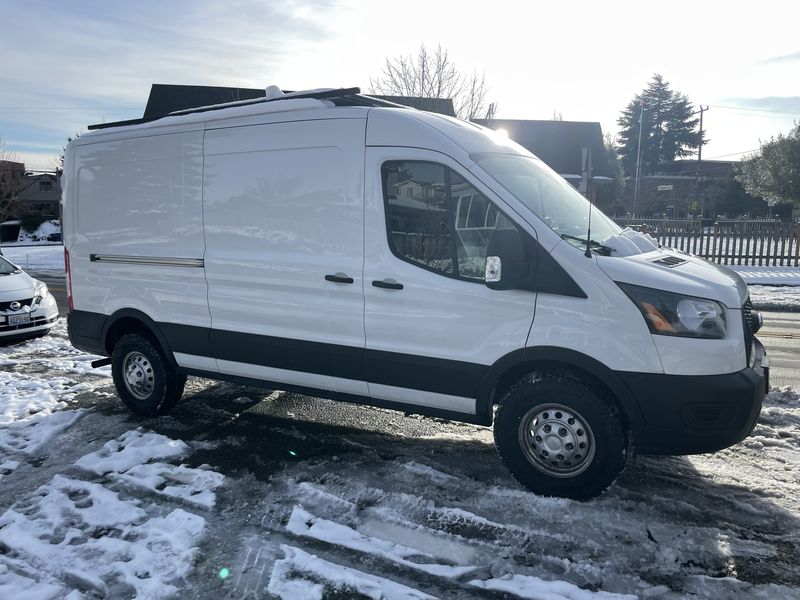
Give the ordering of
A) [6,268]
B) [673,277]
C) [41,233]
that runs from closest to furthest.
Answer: [673,277]
[6,268]
[41,233]

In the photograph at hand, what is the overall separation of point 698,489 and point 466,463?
62.7 inches

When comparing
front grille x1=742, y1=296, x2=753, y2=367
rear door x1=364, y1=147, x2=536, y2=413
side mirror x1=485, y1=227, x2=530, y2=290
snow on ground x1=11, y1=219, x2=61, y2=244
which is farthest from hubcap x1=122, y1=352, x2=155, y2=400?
snow on ground x1=11, y1=219, x2=61, y2=244

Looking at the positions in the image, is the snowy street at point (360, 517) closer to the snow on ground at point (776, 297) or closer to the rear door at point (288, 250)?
the rear door at point (288, 250)

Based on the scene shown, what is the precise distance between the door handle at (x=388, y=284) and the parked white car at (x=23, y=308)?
6.81 m

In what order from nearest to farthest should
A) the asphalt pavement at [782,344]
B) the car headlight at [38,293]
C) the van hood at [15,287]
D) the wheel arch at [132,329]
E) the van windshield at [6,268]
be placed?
1. the wheel arch at [132,329]
2. the asphalt pavement at [782,344]
3. the van hood at [15,287]
4. the car headlight at [38,293]
5. the van windshield at [6,268]

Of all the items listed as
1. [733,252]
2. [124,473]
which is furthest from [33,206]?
[124,473]

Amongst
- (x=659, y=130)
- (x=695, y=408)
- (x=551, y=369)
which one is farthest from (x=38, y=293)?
(x=659, y=130)

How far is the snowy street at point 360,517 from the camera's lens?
316 cm

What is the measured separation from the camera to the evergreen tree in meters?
64.2

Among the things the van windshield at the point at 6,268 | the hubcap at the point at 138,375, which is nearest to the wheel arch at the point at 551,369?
the hubcap at the point at 138,375

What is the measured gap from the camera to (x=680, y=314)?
3.61 meters

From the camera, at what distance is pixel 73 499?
4082 mm

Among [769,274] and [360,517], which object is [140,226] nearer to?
[360,517]

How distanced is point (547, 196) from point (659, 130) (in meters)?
69.3
